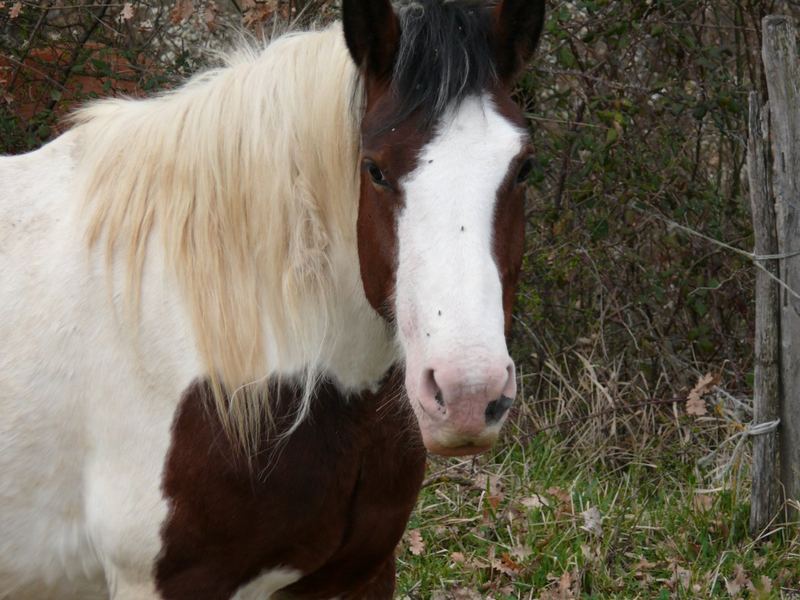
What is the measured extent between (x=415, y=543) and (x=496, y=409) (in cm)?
215

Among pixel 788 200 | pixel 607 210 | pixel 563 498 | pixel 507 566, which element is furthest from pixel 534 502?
pixel 607 210

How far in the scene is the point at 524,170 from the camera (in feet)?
7.35

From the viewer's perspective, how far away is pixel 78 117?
9.22ft

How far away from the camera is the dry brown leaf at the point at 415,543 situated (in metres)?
3.97

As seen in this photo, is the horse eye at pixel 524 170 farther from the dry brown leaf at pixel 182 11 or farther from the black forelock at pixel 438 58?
the dry brown leaf at pixel 182 11

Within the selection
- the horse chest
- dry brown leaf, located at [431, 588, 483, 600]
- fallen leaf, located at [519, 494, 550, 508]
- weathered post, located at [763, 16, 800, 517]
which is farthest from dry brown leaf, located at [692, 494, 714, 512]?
the horse chest

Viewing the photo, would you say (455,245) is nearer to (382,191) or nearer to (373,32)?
(382,191)

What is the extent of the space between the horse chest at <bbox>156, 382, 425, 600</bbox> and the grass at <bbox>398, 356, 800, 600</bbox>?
1.30 metres

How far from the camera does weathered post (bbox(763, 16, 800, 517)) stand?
3.84 metres

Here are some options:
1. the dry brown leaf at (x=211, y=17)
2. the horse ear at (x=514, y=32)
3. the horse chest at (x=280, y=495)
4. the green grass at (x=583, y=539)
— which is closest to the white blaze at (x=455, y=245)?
the horse ear at (x=514, y=32)

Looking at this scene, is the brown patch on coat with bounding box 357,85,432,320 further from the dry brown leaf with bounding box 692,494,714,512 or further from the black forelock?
the dry brown leaf with bounding box 692,494,714,512

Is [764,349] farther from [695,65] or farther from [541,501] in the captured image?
[695,65]

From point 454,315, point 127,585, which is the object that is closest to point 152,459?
point 127,585

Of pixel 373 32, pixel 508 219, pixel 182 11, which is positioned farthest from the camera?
pixel 182 11
